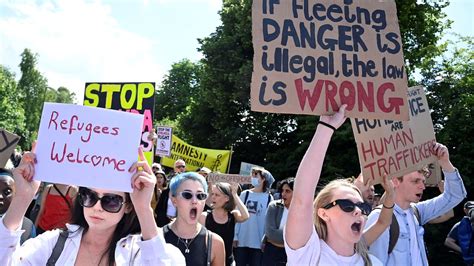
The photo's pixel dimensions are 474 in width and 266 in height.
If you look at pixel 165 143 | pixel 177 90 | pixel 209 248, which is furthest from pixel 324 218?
pixel 177 90

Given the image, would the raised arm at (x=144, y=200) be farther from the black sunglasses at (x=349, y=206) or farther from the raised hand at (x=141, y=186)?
the black sunglasses at (x=349, y=206)

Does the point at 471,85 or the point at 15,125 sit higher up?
the point at 15,125

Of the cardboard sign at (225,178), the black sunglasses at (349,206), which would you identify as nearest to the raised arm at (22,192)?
the black sunglasses at (349,206)

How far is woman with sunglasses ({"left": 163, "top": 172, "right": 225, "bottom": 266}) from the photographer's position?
4027mm

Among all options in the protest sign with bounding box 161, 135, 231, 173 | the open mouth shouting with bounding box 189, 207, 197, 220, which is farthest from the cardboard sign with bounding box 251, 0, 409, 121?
the protest sign with bounding box 161, 135, 231, 173

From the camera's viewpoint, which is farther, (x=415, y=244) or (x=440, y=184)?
(x=440, y=184)

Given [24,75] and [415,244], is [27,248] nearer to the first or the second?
[415,244]

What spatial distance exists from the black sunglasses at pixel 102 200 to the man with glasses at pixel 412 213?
2143 millimetres

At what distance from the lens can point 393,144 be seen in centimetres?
422

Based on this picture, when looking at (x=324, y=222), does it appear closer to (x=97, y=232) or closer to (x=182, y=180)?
(x=97, y=232)

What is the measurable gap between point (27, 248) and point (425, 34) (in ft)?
65.0

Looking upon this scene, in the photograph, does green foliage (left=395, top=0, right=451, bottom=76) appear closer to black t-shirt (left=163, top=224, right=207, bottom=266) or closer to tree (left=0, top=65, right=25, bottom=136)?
black t-shirt (left=163, top=224, right=207, bottom=266)

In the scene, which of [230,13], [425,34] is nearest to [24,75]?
[230,13]

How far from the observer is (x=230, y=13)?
76.1 feet
